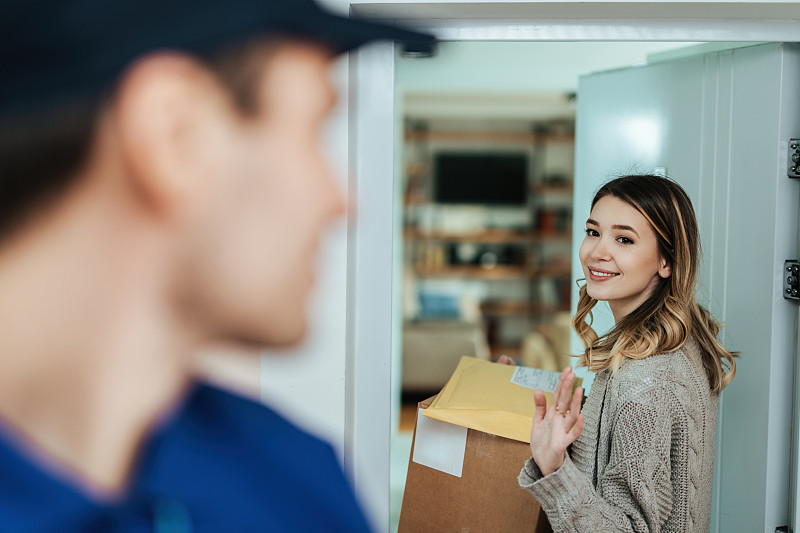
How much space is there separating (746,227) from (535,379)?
594mm

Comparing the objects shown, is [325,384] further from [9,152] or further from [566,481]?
[9,152]

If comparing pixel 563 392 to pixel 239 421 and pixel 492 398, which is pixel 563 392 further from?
pixel 239 421

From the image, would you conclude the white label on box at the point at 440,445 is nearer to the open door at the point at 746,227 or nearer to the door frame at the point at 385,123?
the door frame at the point at 385,123

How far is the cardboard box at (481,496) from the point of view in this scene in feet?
4.03

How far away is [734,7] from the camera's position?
52.6 inches

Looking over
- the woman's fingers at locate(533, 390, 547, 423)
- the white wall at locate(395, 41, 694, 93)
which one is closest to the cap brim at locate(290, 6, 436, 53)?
the woman's fingers at locate(533, 390, 547, 423)

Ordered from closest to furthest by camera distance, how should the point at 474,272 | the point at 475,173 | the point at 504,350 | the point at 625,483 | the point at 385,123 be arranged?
the point at 625,483
the point at 385,123
the point at 474,272
the point at 475,173
the point at 504,350

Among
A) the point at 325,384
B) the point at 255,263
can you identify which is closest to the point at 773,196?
the point at 325,384

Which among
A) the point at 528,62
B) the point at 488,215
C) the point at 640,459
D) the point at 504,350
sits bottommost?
the point at 504,350

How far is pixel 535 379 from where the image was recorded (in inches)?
56.6

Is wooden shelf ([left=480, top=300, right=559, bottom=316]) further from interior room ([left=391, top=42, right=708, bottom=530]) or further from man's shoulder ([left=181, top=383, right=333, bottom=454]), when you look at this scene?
man's shoulder ([left=181, top=383, right=333, bottom=454])

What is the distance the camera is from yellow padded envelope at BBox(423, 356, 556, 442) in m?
1.23

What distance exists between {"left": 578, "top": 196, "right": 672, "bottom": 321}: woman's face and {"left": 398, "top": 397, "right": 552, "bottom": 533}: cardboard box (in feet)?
1.10

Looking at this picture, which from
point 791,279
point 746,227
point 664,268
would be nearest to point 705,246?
point 746,227
